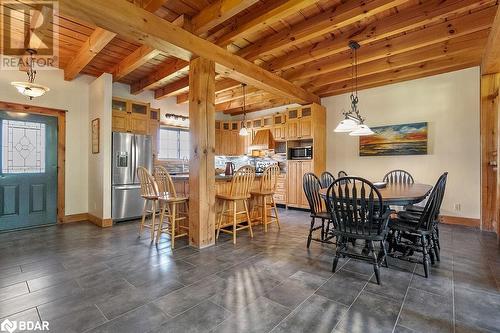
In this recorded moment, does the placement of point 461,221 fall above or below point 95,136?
below

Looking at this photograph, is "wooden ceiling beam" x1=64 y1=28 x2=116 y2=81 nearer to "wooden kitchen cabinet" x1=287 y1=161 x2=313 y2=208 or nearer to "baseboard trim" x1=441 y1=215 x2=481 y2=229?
"wooden kitchen cabinet" x1=287 y1=161 x2=313 y2=208

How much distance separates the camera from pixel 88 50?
348 centimetres

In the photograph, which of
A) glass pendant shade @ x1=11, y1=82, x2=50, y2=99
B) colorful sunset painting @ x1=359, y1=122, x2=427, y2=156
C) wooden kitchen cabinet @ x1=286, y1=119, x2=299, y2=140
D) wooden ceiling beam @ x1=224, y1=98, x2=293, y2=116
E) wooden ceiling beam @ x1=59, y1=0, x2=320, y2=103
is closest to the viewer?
wooden ceiling beam @ x1=59, y1=0, x2=320, y2=103

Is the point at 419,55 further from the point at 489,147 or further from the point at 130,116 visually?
the point at 130,116

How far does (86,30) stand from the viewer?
10.8 feet

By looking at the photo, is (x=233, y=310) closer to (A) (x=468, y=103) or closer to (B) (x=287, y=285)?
(B) (x=287, y=285)

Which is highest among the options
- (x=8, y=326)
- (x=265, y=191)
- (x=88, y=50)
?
(x=88, y=50)

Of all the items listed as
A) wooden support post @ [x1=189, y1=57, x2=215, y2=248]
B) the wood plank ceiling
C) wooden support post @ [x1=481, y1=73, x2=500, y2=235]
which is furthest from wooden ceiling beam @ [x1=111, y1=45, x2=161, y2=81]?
wooden support post @ [x1=481, y1=73, x2=500, y2=235]

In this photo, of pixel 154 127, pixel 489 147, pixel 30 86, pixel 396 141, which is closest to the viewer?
pixel 30 86

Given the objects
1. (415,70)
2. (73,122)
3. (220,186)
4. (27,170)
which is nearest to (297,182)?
(220,186)

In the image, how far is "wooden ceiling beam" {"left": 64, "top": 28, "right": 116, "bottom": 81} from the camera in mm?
3136

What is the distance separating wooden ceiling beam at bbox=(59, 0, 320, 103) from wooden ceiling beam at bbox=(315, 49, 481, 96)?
2.21 meters
